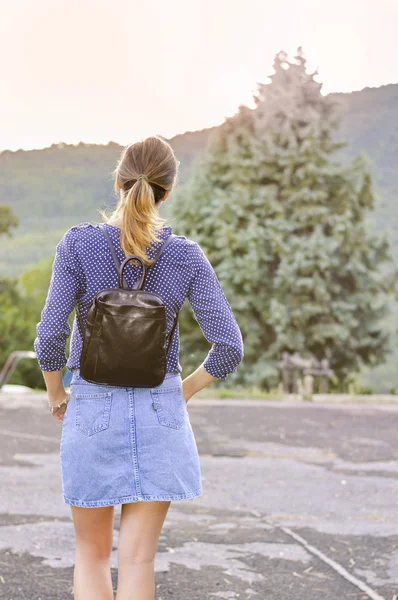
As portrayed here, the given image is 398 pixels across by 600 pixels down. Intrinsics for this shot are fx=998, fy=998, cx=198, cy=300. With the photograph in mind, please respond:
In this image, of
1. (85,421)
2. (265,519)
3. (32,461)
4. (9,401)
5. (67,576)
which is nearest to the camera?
(85,421)

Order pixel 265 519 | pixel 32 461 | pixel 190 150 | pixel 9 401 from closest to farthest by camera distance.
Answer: pixel 265 519 < pixel 32 461 < pixel 9 401 < pixel 190 150

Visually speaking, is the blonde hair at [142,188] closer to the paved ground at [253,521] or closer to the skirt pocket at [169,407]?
the skirt pocket at [169,407]

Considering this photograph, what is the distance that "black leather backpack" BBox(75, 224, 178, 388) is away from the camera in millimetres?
3193

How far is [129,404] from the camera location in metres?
3.20

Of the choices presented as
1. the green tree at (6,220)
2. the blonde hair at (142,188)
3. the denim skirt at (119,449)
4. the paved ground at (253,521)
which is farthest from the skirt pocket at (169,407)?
the green tree at (6,220)

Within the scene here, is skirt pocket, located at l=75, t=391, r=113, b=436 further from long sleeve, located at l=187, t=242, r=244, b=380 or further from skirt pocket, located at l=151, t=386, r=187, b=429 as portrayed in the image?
long sleeve, located at l=187, t=242, r=244, b=380

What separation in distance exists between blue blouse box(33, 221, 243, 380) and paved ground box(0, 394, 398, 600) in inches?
80.8

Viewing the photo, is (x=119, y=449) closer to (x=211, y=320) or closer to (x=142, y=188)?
(x=211, y=320)

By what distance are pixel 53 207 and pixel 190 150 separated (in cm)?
2548

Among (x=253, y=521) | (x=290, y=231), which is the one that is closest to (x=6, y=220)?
(x=290, y=231)

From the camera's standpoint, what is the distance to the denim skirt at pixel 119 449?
125 inches

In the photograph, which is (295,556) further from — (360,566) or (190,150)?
(190,150)

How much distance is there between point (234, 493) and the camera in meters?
8.23

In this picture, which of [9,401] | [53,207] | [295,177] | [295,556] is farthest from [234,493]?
[53,207]
